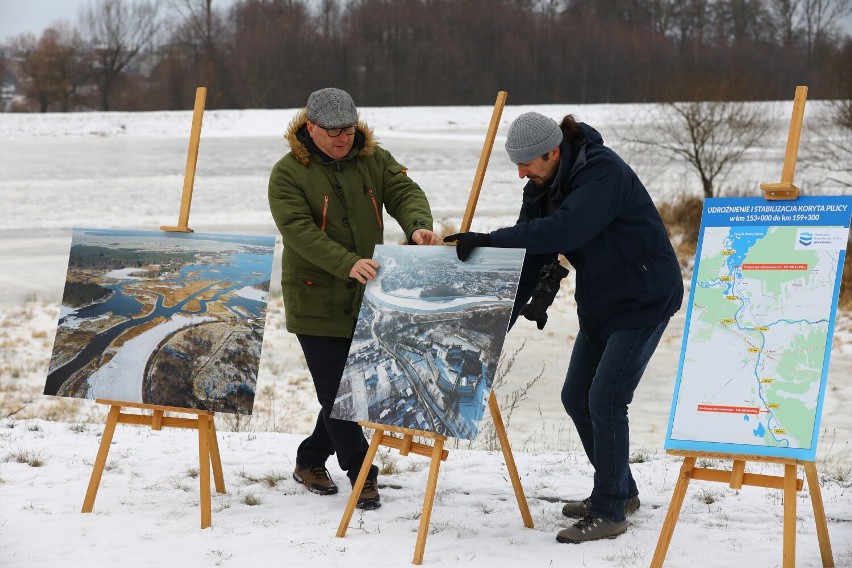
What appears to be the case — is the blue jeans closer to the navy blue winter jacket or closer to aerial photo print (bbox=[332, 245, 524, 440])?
the navy blue winter jacket

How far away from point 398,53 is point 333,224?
39.4 metres

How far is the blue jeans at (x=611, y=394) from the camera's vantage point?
158 inches

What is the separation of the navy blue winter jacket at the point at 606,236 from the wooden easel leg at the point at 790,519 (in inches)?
31.0

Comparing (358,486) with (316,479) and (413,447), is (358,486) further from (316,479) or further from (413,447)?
(316,479)

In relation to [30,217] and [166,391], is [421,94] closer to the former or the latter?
[30,217]

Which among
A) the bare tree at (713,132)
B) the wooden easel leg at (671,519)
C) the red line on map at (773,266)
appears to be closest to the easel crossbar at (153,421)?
the wooden easel leg at (671,519)

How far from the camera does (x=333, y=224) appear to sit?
4520 mm

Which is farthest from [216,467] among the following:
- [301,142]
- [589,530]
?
[589,530]

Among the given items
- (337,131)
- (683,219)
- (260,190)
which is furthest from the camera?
(260,190)

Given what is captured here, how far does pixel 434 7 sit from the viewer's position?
4534cm

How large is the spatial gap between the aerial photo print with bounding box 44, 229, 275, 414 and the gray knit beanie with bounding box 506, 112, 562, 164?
4.34ft

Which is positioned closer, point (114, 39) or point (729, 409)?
point (729, 409)

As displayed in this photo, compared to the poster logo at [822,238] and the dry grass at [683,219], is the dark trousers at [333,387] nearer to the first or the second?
the poster logo at [822,238]

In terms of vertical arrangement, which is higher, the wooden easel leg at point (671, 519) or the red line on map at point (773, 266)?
the red line on map at point (773, 266)
